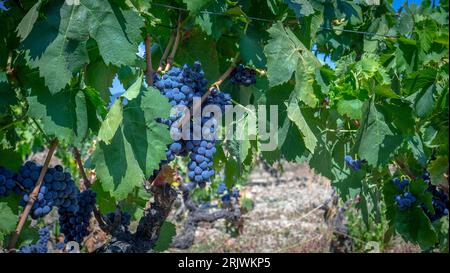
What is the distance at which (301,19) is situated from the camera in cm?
230

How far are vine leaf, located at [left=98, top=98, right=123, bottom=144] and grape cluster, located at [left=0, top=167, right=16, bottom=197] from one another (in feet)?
1.67

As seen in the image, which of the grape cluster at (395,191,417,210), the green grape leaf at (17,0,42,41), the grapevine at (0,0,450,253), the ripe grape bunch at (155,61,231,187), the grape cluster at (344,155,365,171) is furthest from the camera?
the grape cluster at (344,155,365,171)

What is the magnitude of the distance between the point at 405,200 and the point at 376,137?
0.70 meters

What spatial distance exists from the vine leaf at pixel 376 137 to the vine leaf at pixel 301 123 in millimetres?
203

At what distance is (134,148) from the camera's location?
6.18 ft

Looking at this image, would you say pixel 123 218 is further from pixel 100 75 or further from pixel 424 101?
pixel 424 101

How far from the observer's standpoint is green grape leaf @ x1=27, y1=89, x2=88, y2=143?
1866 millimetres

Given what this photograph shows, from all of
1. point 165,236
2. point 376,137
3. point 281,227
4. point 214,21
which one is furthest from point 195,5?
point 281,227

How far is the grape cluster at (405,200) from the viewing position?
8.98 feet

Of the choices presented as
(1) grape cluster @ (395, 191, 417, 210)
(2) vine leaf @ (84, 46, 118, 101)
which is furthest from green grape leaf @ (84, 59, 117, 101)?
(1) grape cluster @ (395, 191, 417, 210)

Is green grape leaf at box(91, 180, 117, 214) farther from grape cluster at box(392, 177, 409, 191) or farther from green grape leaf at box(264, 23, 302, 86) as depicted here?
grape cluster at box(392, 177, 409, 191)

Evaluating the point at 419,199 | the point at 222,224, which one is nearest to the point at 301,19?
the point at 419,199

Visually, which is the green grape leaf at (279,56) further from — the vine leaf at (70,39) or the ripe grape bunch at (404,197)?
the ripe grape bunch at (404,197)
